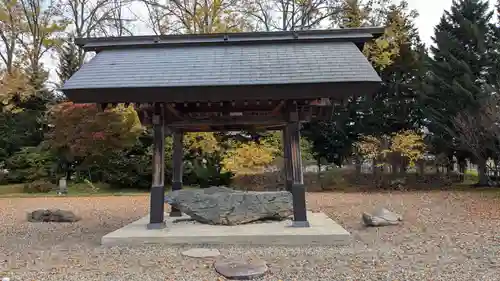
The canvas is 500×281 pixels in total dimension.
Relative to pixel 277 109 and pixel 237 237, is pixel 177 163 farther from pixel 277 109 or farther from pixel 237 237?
pixel 237 237

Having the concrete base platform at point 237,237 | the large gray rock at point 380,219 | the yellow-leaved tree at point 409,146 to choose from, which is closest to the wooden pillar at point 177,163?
the concrete base platform at point 237,237

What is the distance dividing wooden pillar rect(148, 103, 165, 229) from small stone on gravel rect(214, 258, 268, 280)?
7.47 ft

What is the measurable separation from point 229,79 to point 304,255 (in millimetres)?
2834

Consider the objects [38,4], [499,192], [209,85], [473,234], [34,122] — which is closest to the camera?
[209,85]

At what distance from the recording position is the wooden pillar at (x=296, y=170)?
7105 mm

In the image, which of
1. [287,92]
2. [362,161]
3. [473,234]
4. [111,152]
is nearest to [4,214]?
[111,152]

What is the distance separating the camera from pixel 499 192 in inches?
541

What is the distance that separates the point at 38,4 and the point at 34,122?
260 inches

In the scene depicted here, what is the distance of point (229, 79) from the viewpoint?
21.4 ft

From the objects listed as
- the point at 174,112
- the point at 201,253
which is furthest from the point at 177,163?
the point at 201,253

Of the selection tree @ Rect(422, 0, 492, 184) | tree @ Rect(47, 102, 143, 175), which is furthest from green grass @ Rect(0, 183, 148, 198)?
tree @ Rect(422, 0, 492, 184)

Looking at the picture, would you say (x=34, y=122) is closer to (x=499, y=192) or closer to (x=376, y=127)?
(x=376, y=127)

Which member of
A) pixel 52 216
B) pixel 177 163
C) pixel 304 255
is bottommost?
pixel 304 255

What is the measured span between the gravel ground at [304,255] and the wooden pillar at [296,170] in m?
0.92
